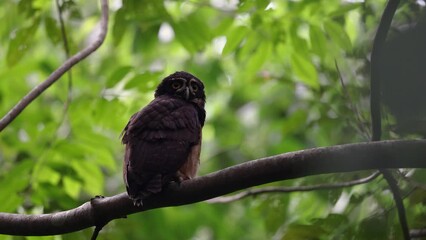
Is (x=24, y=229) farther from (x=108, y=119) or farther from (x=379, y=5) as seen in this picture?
(x=379, y=5)

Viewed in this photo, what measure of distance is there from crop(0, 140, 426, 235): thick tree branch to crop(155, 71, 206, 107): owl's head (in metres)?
1.50

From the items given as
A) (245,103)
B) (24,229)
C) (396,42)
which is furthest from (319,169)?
(245,103)

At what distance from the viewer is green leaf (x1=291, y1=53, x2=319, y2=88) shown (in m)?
5.08

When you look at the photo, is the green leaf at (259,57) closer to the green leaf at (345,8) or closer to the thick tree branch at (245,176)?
the green leaf at (345,8)

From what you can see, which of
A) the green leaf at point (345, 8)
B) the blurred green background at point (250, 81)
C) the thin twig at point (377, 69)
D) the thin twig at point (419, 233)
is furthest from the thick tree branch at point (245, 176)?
the green leaf at point (345, 8)

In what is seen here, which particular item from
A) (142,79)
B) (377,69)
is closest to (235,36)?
(142,79)

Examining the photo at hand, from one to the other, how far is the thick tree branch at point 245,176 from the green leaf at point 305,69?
1982 mm

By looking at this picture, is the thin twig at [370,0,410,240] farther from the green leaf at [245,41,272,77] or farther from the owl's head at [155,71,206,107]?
the green leaf at [245,41,272,77]

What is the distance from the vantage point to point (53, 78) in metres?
4.39

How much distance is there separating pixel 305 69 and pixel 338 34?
1.44ft

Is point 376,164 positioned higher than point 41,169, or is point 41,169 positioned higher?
point 376,164

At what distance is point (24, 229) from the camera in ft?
11.3

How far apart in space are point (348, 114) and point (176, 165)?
64.9 inches

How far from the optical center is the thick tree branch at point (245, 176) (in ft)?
9.50
